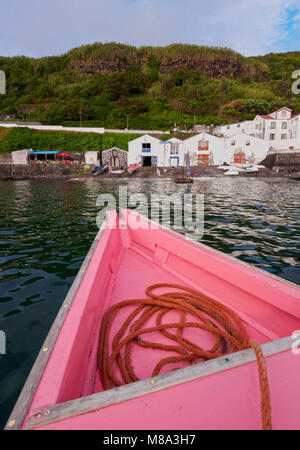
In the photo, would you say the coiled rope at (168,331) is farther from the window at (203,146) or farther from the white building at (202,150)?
the window at (203,146)

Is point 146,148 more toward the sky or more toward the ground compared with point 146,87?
more toward the ground

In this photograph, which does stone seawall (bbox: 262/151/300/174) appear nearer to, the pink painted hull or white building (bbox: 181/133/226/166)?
white building (bbox: 181/133/226/166)

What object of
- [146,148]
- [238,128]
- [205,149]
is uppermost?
[238,128]

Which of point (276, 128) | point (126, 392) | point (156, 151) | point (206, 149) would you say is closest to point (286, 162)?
point (276, 128)

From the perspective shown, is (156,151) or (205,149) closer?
(205,149)

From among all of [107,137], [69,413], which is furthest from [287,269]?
[107,137]

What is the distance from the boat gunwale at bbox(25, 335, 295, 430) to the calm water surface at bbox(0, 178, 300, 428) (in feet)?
5.47

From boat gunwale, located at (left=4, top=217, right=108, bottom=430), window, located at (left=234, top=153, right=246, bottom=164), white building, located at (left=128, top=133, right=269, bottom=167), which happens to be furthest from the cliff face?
boat gunwale, located at (left=4, top=217, right=108, bottom=430)

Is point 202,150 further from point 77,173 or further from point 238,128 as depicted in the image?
point 77,173

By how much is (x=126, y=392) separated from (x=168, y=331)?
5.56 feet

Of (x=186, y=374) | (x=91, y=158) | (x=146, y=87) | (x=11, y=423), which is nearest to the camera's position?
(x=11, y=423)

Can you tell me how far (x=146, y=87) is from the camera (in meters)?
71.3
